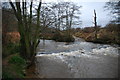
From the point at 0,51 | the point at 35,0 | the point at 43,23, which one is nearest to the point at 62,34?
the point at 43,23

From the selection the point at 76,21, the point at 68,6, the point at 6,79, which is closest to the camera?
the point at 6,79

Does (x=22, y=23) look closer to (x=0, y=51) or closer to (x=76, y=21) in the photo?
(x=0, y=51)

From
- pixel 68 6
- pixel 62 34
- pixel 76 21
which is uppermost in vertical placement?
pixel 68 6

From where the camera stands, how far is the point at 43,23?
11.0m

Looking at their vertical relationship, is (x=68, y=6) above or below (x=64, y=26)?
above

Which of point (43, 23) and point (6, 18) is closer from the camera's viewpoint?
point (6, 18)

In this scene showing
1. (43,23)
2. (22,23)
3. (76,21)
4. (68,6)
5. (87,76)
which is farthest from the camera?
(76,21)

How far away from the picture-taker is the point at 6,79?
5035 mm

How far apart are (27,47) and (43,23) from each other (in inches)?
123

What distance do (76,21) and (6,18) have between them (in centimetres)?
2077

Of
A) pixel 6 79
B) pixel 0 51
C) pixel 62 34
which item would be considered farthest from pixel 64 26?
pixel 6 79

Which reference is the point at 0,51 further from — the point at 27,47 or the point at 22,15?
the point at 22,15

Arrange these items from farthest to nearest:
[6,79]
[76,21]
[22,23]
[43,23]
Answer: [76,21] < [43,23] < [22,23] < [6,79]

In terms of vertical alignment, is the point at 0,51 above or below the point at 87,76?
above
